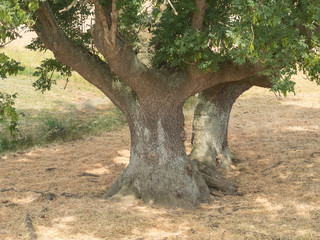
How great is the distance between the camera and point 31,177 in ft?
35.2

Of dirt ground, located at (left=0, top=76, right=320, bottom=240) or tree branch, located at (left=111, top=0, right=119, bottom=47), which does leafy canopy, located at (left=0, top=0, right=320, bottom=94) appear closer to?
tree branch, located at (left=111, top=0, right=119, bottom=47)

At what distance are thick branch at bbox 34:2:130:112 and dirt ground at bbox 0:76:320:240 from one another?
2.19 metres

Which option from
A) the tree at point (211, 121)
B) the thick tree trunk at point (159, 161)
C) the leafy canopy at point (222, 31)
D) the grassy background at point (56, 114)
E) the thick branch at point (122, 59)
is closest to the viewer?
the leafy canopy at point (222, 31)

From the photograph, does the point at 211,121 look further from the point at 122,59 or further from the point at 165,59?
the point at 122,59

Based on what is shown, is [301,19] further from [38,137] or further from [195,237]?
[38,137]

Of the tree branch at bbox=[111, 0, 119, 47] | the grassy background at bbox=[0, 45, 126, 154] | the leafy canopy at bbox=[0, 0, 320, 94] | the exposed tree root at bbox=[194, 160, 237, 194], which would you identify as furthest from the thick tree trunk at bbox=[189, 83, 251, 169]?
the grassy background at bbox=[0, 45, 126, 154]

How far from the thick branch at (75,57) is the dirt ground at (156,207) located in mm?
2186

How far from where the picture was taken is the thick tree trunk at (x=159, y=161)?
26.6ft

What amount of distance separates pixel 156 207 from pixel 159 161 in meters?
0.88

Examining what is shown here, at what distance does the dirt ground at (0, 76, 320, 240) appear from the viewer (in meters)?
6.67

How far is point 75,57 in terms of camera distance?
25.3ft

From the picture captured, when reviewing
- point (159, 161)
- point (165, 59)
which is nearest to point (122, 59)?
point (165, 59)

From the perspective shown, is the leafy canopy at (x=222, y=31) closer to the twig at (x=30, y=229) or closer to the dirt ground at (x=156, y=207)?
the dirt ground at (x=156, y=207)

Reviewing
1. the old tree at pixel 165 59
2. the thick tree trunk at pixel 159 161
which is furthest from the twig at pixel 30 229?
the old tree at pixel 165 59
